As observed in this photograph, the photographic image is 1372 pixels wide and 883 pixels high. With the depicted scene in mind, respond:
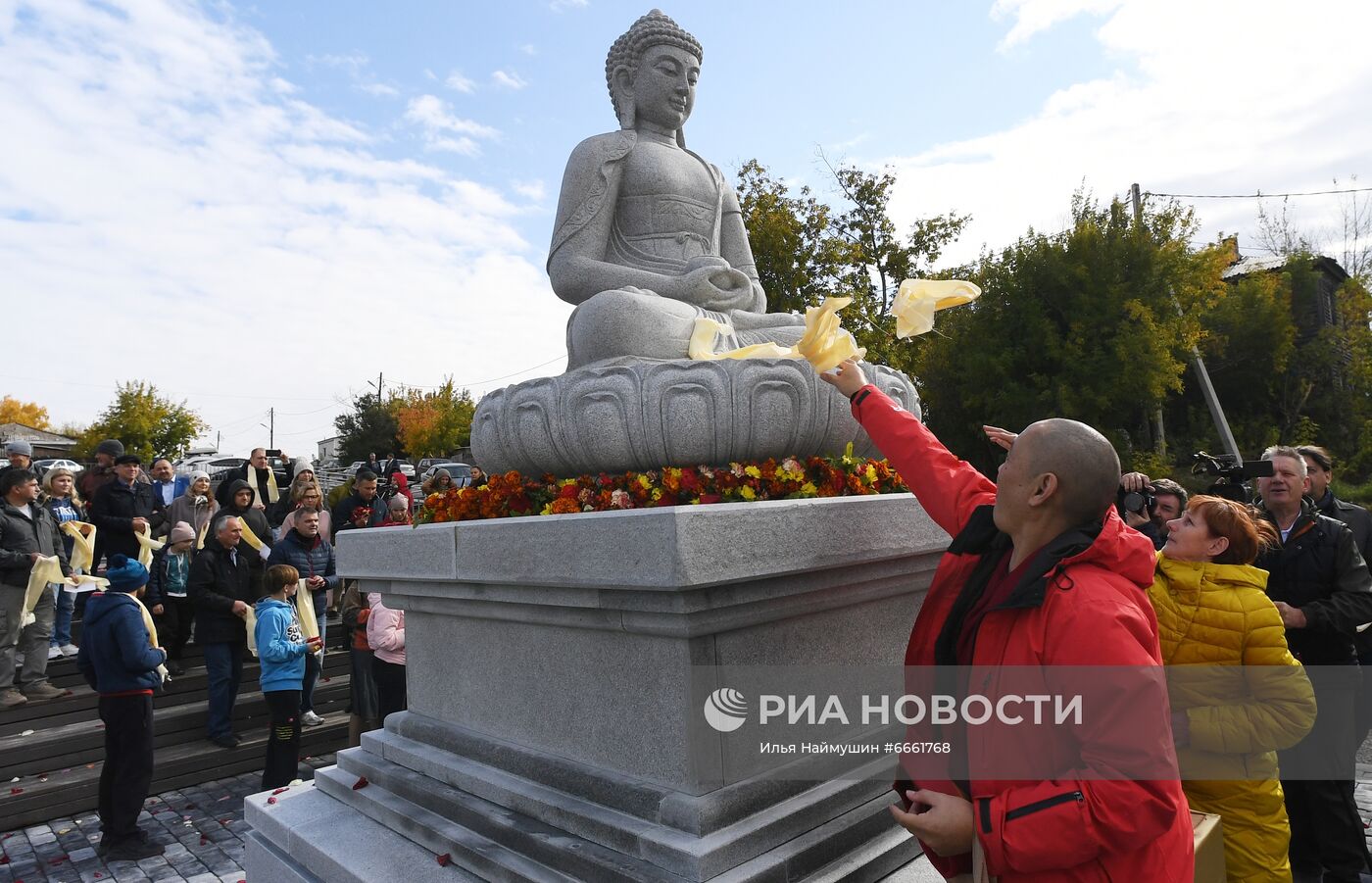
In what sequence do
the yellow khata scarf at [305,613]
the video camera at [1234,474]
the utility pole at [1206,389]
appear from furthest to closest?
the utility pole at [1206,389] < the yellow khata scarf at [305,613] < the video camera at [1234,474]

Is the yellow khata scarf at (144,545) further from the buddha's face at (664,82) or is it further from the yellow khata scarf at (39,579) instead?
the buddha's face at (664,82)

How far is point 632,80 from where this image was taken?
4746mm

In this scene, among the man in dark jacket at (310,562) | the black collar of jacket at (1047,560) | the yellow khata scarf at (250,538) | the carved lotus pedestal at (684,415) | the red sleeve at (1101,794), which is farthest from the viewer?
the yellow khata scarf at (250,538)

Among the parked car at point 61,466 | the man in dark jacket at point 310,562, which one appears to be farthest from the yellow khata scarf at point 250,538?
the parked car at point 61,466

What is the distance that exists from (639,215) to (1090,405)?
18.7 metres

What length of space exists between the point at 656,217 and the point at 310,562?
15.1 ft

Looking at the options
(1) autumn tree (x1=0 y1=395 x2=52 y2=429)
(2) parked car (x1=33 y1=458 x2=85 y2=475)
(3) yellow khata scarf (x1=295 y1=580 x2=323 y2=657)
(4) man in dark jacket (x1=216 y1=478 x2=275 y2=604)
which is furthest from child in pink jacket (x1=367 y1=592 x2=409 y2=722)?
(1) autumn tree (x1=0 y1=395 x2=52 y2=429)

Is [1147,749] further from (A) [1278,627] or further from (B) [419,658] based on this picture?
(B) [419,658]

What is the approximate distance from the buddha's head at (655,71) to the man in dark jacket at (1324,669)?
3.80 metres

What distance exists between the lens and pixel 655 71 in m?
4.63

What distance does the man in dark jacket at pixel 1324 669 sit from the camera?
3.60 metres

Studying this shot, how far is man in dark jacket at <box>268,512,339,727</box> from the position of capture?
676cm

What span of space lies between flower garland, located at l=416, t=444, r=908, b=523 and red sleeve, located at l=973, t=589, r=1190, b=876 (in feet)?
4.74

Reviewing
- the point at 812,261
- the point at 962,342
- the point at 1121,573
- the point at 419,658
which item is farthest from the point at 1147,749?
the point at 962,342
